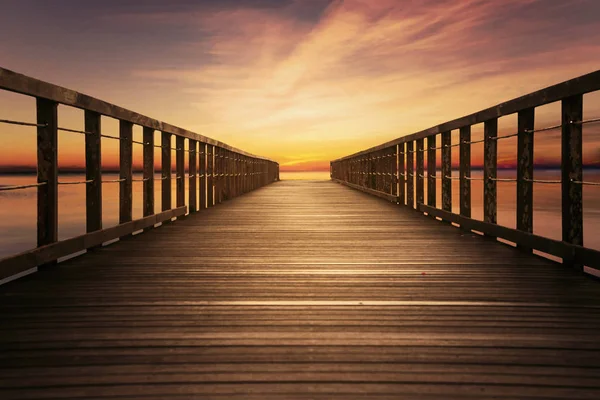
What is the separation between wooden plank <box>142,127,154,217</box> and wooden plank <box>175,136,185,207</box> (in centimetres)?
117

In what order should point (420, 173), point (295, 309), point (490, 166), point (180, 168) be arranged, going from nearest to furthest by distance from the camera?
point (295, 309)
point (490, 166)
point (180, 168)
point (420, 173)

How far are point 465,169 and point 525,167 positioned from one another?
164 centimetres

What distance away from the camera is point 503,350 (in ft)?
6.26

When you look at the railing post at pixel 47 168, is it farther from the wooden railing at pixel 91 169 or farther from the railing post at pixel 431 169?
the railing post at pixel 431 169

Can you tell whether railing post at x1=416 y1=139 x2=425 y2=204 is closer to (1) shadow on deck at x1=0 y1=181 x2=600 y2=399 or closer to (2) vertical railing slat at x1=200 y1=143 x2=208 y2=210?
(2) vertical railing slat at x1=200 y1=143 x2=208 y2=210

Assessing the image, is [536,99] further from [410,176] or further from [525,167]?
[410,176]

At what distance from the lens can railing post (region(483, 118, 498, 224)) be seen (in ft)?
15.7

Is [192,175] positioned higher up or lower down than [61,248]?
higher up

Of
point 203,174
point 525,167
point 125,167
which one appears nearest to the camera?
point 525,167

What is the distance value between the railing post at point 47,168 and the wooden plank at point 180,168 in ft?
11.4

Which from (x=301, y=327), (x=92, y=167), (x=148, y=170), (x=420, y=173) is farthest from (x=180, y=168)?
(x=301, y=327)

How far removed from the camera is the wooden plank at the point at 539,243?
3172 mm

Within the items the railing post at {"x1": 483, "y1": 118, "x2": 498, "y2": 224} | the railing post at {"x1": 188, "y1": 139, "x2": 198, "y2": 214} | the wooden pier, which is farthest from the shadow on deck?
the railing post at {"x1": 188, "y1": 139, "x2": 198, "y2": 214}

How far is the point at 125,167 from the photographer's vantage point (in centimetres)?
503
